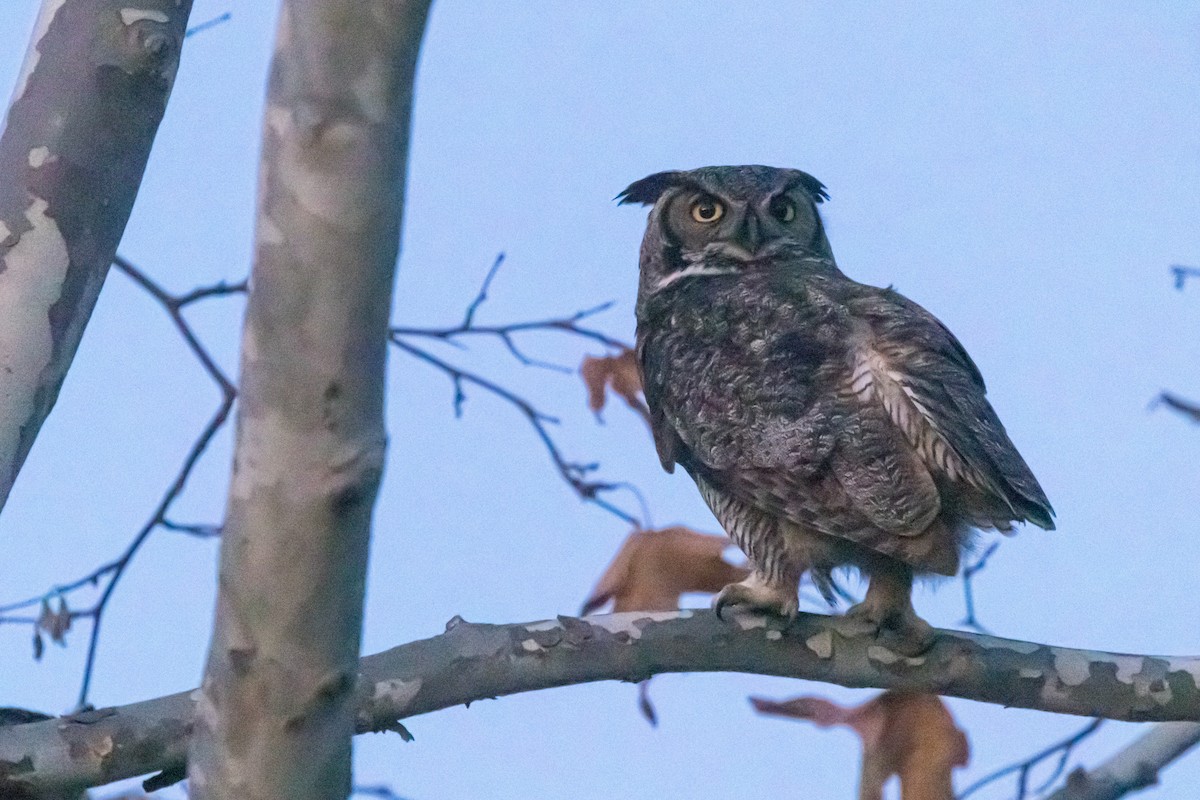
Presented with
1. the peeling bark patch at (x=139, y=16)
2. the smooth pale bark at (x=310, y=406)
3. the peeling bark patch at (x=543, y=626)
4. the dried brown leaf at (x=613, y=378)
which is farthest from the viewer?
the dried brown leaf at (x=613, y=378)

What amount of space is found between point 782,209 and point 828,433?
1257 millimetres

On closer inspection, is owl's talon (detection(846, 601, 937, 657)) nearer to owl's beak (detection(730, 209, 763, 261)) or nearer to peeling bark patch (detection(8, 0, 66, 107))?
owl's beak (detection(730, 209, 763, 261))

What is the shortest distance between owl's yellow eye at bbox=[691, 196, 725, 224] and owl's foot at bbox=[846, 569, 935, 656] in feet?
4.51

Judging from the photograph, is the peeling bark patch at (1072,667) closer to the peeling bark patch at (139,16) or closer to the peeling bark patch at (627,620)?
the peeling bark patch at (627,620)

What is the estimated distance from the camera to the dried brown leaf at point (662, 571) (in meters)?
2.80

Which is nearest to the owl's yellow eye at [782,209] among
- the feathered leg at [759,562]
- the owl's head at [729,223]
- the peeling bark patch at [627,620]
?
the owl's head at [729,223]

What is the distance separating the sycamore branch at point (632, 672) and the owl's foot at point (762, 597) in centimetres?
5

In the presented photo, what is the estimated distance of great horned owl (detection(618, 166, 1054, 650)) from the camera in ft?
9.05

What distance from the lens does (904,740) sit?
2.91 meters

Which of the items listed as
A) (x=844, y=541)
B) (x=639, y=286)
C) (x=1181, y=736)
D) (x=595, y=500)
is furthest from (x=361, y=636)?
(x=639, y=286)

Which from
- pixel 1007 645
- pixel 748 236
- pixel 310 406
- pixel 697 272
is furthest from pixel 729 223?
pixel 310 406

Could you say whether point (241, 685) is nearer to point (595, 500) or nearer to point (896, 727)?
point (896, 727)

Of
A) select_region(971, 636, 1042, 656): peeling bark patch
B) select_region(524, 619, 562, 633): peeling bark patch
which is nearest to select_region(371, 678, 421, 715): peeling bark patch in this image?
select_region(524, 619, 562, 633): peeling bark patch

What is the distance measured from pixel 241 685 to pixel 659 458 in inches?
80.9
